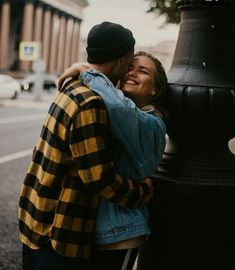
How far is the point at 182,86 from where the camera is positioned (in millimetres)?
2176

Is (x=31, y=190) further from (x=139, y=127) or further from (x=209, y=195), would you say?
(x=209, y=195)

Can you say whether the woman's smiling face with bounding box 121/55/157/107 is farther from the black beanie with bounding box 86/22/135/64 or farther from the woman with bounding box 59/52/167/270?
the black beanie with bounding box 86/22/135/64

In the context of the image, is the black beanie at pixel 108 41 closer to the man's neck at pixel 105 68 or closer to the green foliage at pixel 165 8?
the man's neck at pixel 105 68

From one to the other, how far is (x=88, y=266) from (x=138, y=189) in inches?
13.4

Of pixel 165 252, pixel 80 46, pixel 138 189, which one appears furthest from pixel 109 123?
pixel 80 46

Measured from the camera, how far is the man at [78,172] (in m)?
1.69

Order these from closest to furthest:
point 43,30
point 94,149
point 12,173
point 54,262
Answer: point 94,149 → point 54,262 → point 12,173 → point 43,30

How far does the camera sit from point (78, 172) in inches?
67.7

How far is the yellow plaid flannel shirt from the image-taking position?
1690 millimetres

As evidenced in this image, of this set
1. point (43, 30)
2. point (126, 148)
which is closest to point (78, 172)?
point (126, 148)

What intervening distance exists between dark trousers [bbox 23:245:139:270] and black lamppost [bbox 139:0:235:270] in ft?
1.13

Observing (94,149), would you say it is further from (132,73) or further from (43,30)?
(43,30)

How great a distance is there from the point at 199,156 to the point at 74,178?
725 mm

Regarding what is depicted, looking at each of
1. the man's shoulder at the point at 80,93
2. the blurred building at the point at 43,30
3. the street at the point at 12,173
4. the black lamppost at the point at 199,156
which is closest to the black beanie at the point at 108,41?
the man's shoulder at the point at 80,93
